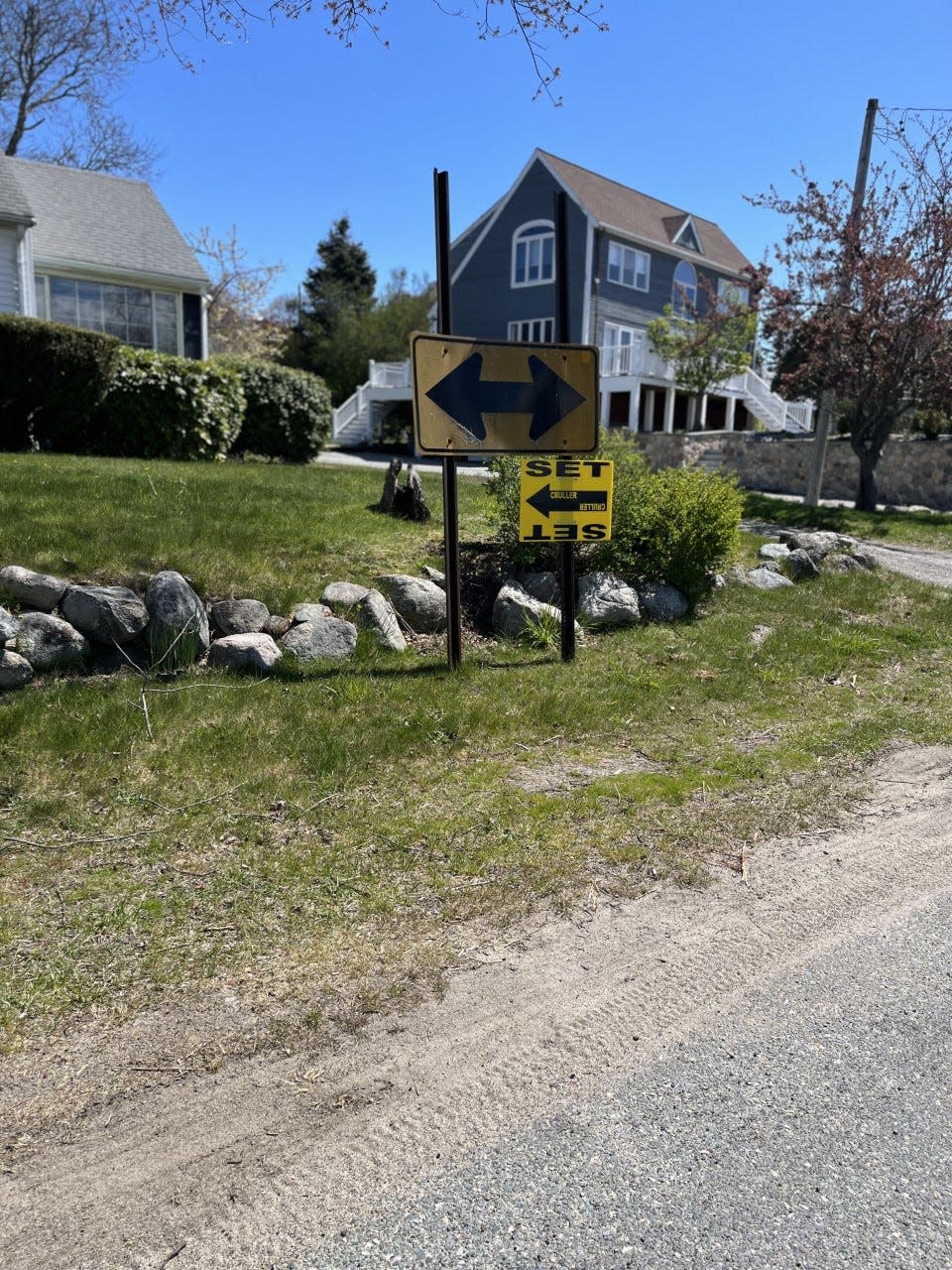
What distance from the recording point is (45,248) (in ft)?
68.0

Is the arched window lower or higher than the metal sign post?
higher

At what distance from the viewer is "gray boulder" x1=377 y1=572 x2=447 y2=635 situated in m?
6.86

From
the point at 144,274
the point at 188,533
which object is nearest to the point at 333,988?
the point at 188,533

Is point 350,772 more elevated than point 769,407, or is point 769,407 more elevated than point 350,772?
point 769,407

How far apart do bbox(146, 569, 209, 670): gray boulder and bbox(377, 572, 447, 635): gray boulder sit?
150 cm

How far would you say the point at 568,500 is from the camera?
6.40 metres

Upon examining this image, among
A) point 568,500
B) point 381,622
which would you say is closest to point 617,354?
point 568,500

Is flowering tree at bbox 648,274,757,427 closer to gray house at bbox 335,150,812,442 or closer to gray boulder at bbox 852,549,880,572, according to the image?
gray house at bbox 335,150,812,442

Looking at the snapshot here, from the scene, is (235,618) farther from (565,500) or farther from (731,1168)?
(731,1168)

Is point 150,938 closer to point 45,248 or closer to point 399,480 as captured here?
point 399,480

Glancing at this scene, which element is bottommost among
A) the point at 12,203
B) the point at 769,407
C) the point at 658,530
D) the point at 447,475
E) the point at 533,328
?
the point at 658,530

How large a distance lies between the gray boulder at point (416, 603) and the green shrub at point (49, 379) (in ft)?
23.1

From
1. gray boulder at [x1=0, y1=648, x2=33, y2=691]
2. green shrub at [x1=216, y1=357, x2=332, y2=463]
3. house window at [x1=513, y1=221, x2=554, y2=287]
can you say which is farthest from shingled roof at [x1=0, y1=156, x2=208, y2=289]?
gray boulder at [x1=0, y1=648, x2=33, y2=691]

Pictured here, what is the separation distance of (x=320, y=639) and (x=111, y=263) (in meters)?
18.8
